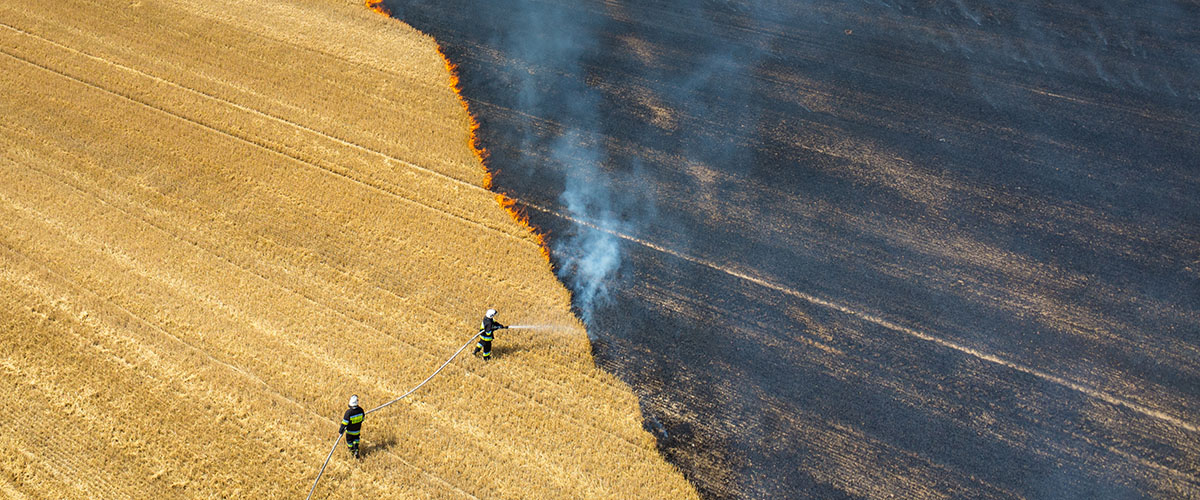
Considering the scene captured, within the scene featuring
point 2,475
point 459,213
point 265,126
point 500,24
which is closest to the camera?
point 2,475

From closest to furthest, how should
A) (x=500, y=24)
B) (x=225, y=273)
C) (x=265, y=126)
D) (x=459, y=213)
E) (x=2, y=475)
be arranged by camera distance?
(x=2, y=475), (x=225, y=273), (x=459, y=213), (x=265, y=126), (x=500, y=24)

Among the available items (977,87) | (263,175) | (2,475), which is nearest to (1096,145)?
(977,87)

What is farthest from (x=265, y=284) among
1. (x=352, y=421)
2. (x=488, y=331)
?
(x=488, y=331)

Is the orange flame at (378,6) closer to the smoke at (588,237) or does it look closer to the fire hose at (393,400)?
the smoke at (588,237)

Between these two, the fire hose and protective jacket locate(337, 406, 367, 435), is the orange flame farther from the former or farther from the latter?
protective jacket locate(337, 406, 367, 435)

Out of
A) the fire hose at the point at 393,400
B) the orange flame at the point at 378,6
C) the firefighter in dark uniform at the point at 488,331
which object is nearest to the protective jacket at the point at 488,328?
the firefighter in dark uniform at the point at 488,331

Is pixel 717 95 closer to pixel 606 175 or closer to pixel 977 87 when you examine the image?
pixel 606 175

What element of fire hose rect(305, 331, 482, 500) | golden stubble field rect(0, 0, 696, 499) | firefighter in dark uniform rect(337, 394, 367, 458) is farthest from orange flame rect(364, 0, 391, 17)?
firefighter in dark uniform rect(337, 394, 367, 458)
